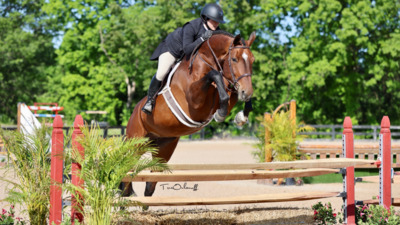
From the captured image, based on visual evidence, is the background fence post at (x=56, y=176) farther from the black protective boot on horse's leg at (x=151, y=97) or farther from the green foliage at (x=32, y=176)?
the black protective boot on horse's leg at (x=151, y=97)

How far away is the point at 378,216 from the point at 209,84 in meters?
2.06

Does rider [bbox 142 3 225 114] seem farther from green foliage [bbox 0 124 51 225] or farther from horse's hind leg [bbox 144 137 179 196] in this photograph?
green foliage [bbox 0 124 51 225]

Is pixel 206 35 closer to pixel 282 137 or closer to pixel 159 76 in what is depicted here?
pixel 159 76

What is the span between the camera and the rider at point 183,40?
186 inches

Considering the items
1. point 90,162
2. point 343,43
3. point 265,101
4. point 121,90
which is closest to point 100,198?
point 90,162

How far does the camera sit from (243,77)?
4.24 meters

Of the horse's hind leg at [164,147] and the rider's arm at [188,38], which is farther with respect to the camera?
the horse's hind leg at [164,147]

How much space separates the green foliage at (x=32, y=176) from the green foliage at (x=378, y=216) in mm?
2962

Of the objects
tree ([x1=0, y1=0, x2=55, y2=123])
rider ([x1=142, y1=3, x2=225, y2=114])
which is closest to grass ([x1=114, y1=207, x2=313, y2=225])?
rider ([x1=142, y1=3, x2=225, y2=114])

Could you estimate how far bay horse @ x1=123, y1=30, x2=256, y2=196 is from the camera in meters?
4.30

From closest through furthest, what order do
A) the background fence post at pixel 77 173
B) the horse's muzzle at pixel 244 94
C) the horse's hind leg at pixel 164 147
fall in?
1. the background fence post at pixel 77 173
2. the horse's muzzle at pixel 244 94
3. the horse's hind leg at pixel 164 147

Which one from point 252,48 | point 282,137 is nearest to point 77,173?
point 282,137

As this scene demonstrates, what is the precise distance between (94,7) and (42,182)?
26.6m

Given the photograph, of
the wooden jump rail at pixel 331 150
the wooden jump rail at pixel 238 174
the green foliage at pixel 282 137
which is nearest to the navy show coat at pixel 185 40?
the wooden jump rail at pixel 238 174
